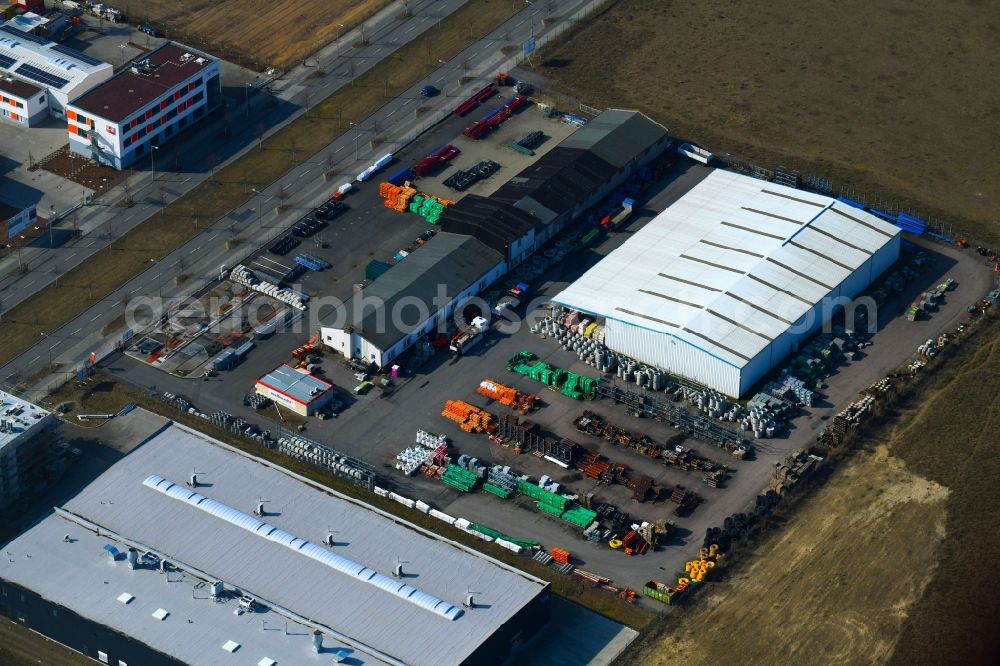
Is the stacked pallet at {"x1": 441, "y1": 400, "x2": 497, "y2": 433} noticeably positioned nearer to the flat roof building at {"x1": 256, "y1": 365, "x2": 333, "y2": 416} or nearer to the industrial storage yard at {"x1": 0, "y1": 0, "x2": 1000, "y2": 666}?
the industrial storage yard at {"x1": 0, "y1": 0, "x2": 1000, "y2": 666}

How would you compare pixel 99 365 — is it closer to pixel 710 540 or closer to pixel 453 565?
pixel 453 565

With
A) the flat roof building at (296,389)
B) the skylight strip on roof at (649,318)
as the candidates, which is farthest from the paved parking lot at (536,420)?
the skylight strip on roof at (649,318)

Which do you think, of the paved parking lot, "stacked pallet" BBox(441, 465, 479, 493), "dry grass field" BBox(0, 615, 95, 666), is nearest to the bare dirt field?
the paved parking lot

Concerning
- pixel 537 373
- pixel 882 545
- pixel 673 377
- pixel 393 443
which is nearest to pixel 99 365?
pixel 393 443

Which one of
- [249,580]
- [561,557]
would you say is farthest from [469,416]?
[249,580]

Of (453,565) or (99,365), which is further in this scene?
(99,365)
